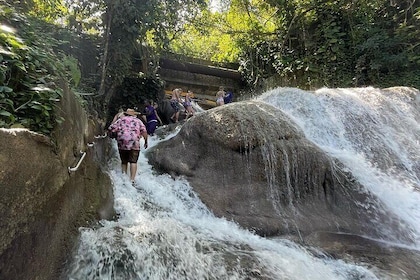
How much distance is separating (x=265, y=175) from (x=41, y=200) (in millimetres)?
4496

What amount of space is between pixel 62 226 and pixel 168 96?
10544 millimetres

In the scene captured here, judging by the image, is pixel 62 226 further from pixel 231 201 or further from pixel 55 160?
pixel 231 201

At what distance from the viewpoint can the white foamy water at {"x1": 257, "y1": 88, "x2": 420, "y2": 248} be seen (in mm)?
7023

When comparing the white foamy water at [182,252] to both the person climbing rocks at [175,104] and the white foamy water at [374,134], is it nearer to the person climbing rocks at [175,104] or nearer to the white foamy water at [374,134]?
the white foamy water at [374,134]

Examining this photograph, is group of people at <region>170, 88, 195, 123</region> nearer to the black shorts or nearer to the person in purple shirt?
the person in purple shirt

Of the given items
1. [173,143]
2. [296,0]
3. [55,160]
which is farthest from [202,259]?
[296,0]

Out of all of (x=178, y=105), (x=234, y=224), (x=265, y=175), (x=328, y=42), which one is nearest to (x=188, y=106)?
(x=178, y=105)

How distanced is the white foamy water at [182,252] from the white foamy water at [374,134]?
7.17 ft

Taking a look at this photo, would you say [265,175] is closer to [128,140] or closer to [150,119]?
[128,140]

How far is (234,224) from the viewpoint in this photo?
5973 millimetres

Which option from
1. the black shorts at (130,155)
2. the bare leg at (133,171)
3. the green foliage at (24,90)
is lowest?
the bare leg at (133,171)

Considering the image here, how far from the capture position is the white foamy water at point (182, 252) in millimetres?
3773

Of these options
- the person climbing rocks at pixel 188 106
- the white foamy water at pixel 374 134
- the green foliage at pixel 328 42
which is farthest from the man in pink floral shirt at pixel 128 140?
the green foliage at pixel 328 42

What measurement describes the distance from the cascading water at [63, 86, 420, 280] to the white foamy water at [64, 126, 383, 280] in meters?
A: 0.01
